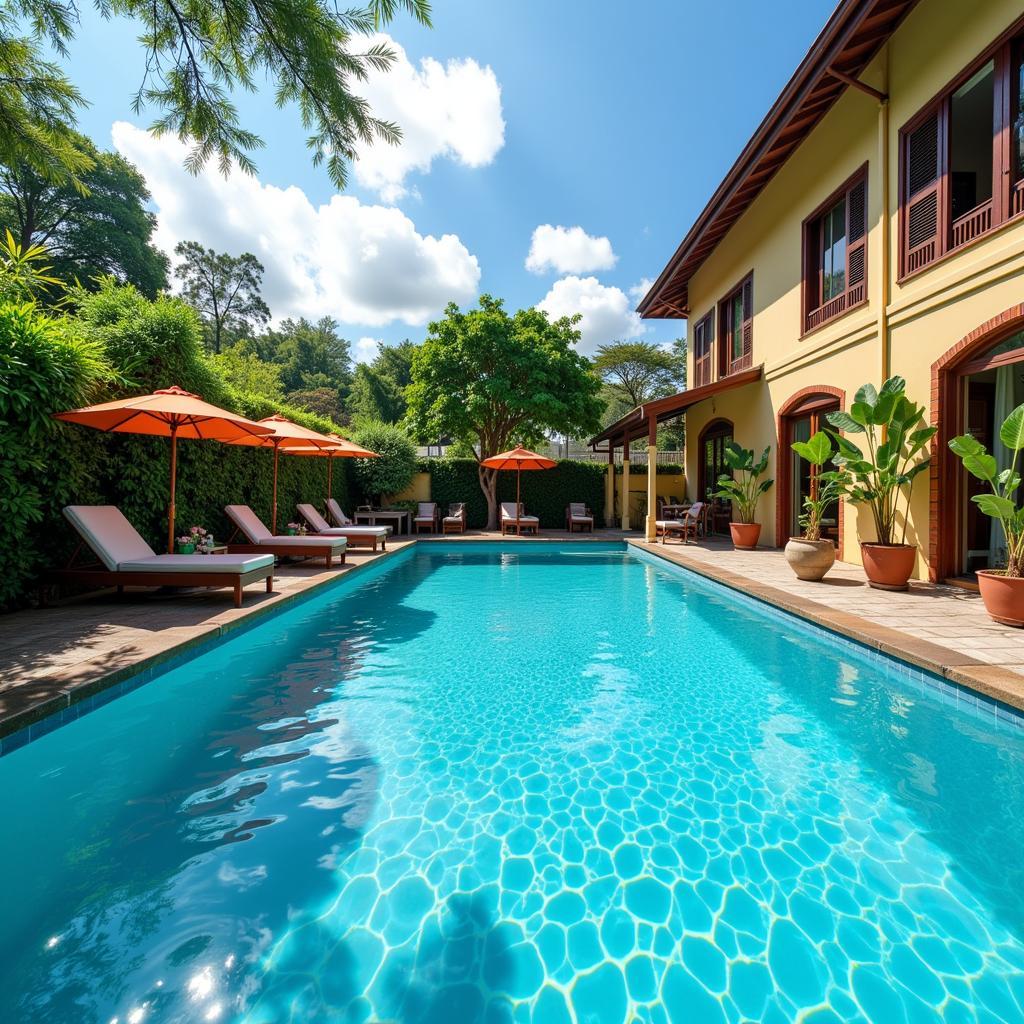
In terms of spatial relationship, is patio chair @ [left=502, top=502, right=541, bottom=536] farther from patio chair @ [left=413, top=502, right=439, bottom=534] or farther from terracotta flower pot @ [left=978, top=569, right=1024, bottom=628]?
terracotta flower pot @ [left=978, top=569, right=1024, bottom=628]

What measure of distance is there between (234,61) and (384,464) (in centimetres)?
1393

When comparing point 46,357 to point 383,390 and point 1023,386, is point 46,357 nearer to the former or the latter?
point 1023,386

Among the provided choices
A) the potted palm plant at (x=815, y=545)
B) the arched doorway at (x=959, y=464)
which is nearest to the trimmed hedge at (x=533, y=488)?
the potted palm plant at (x=815, y=545)

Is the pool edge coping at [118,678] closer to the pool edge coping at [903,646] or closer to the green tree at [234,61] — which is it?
the green tree at [234,61]

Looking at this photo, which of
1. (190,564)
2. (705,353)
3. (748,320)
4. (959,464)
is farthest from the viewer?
(705,353)

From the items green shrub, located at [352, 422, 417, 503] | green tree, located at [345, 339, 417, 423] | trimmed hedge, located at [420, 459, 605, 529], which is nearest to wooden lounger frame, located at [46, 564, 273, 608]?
green shrub, located at [352, 422, 417, 503]

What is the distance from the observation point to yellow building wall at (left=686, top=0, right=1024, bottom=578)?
6.68 metres

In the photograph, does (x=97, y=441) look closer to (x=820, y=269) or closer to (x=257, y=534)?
(x=257, y=534)

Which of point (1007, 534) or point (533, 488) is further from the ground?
point (533, 488)

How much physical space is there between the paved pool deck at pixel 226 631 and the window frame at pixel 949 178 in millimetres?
4674

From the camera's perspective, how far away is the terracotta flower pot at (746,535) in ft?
38.5

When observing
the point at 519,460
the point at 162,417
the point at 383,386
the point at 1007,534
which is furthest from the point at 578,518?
the point at 383,386

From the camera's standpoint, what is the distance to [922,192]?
768 cm

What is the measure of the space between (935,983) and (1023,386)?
25.2ft
